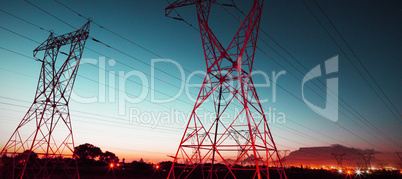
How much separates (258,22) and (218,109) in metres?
5.78

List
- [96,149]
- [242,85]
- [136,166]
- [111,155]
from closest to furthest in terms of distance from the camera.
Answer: [242,85] < [136,166] < [96,149] < [111,155]

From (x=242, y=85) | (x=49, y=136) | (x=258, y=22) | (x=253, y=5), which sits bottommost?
(x=49, y=136)

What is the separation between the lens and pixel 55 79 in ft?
66.0

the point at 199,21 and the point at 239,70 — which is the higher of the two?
the point at 199,21

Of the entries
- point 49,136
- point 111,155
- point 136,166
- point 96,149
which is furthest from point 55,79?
point 111,155

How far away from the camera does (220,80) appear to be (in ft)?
48.3

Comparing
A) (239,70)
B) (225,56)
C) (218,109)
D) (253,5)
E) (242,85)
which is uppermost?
(253,5)

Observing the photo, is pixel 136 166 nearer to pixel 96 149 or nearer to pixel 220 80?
pixel 96 149

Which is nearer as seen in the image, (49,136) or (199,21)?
(199,21)

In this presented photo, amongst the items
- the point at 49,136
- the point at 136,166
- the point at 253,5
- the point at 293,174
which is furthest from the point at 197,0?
the point at 136,166

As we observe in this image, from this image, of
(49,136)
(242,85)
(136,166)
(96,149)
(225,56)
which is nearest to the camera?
(242,85)

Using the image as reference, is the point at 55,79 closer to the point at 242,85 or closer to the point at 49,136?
the point at 49,136

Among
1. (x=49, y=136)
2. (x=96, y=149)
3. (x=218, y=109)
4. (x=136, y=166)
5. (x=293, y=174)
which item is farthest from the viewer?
(x=96, y=149)

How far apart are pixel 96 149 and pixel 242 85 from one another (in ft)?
240
